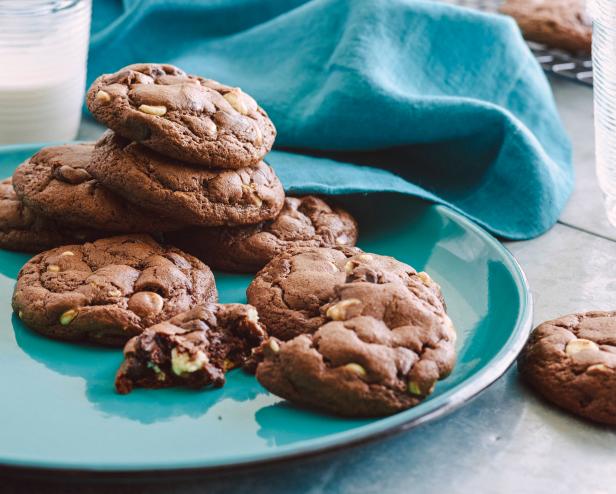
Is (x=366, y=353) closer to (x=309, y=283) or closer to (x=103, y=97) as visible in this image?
(x=309, y=283)

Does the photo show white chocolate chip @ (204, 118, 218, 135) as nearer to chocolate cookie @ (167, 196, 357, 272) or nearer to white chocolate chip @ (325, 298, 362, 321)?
chocolate cookie @ (167, 196, 357, 272)

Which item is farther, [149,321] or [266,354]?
[149,321]

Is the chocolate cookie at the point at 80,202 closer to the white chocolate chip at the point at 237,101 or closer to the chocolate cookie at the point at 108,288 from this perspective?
the chocolate cookie at the point at 108,288

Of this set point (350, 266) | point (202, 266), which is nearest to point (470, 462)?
point (350, 266)

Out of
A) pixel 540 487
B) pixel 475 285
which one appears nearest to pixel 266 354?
pixel 540 487

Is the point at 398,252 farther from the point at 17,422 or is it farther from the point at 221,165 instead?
the point at 17,422

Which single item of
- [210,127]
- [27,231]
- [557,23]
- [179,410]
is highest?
[210,127]

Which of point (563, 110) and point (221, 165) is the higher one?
point (221, 165)
